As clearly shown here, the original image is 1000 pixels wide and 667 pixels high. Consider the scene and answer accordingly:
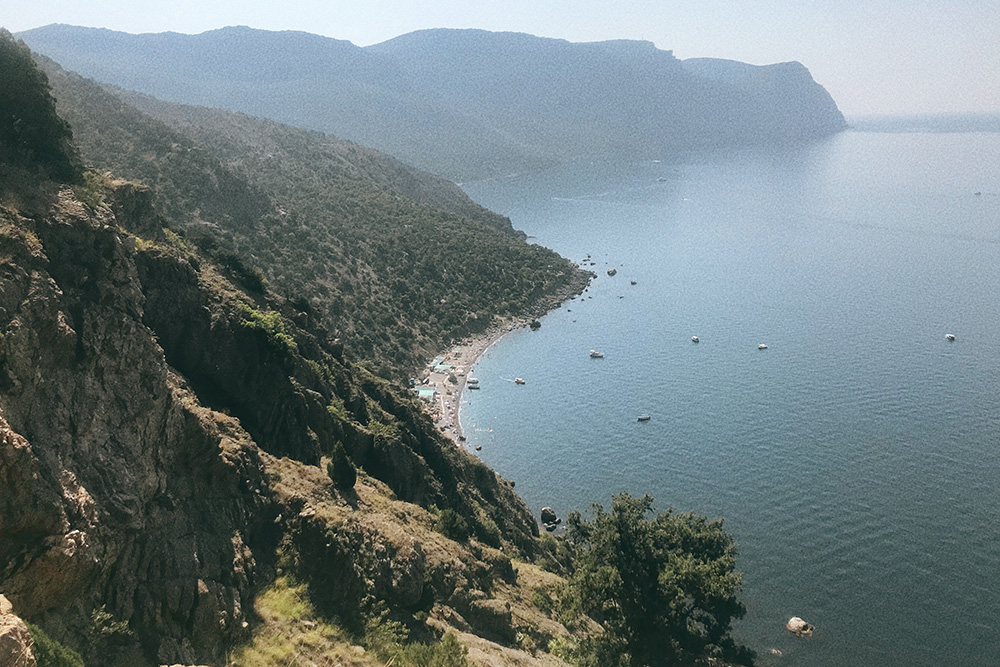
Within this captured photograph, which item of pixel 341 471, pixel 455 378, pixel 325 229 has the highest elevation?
pixel 325 229

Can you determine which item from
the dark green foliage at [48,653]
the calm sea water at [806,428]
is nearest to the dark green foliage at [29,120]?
the dark green foliage at [48,653]

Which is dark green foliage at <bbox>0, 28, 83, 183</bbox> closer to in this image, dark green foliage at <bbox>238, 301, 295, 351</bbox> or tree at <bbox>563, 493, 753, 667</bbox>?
dark green foliage at <bbox>238, 301, 295, 351</bbox>

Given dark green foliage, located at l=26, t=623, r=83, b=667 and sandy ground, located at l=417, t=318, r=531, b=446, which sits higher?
dark green foliage, located at l=26, t=623, r=83, b=667

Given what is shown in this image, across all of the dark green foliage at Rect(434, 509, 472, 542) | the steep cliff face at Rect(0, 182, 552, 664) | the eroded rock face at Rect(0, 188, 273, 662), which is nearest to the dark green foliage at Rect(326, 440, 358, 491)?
the steep cliff face at Rect(0, 182, 552, 664)

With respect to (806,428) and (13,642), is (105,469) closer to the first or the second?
(13,642)

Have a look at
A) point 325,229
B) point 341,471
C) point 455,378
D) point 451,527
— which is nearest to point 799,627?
point 451,527
